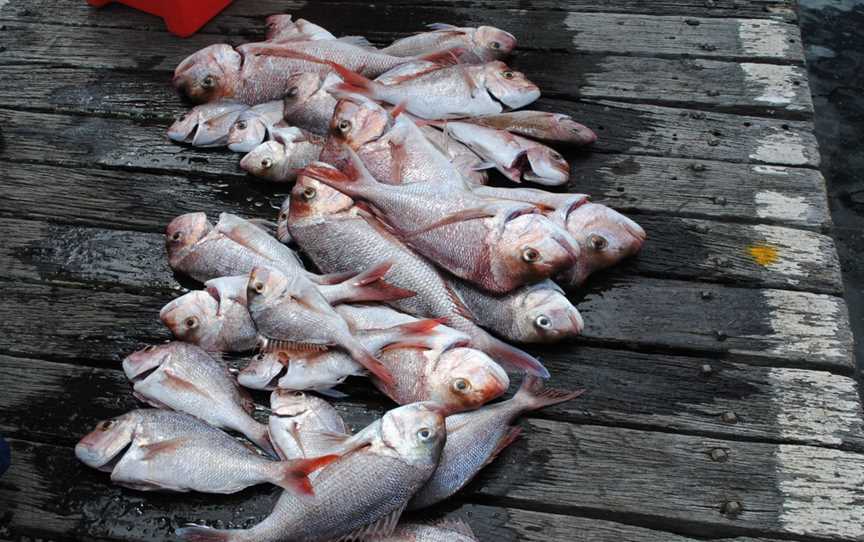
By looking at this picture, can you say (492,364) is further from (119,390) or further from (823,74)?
(823,74)

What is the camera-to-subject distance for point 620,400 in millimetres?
2662

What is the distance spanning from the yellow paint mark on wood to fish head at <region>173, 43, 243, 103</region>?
2444mm

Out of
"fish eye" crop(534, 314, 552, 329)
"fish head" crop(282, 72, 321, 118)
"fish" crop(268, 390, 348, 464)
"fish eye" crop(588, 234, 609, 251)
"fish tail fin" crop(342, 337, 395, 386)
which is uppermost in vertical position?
"fish head" crop(282, 72, 321, 118)

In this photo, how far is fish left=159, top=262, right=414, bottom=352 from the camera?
2.73 m

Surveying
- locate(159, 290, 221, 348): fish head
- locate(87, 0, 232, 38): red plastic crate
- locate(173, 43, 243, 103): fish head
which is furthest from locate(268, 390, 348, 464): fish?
locate(87, 0, 232, 38): red plastic crate

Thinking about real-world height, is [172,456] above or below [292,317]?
below

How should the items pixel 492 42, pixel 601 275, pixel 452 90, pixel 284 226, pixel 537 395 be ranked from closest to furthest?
pixel 537 395 < pixel 601 275 < pixel 284 226 < pixel 452 90 < pixel 492 42

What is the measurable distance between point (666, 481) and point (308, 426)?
3.78ft

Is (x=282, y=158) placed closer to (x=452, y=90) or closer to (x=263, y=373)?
(x=452, y=90)

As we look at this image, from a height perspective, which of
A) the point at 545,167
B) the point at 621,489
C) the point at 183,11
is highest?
the point at 183,11

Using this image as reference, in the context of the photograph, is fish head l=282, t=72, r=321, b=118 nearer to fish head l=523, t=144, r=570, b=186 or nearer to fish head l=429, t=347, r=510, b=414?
fish head l=523, t=144, r=570, b=186

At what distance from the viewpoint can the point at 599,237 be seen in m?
2.88

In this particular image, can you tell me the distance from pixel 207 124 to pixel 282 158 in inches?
21.1

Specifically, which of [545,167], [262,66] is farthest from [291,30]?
[545,167]
